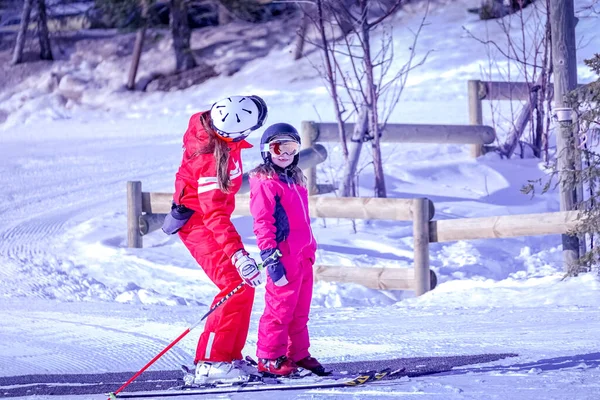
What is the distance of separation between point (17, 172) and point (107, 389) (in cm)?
1010

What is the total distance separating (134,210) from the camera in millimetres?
9672

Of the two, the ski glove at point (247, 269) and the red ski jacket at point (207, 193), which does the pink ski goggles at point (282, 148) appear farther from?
the ski glove at point (247, 269)

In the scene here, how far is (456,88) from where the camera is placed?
19.7 m

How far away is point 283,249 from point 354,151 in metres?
5.72

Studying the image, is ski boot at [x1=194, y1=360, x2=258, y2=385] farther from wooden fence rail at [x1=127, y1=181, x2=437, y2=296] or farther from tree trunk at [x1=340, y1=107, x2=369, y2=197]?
tree trunk at [x1=340, y1=107, x2=369, y2=197]

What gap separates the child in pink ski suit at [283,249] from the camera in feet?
16.1

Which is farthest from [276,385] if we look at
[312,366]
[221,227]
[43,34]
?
[43,34]

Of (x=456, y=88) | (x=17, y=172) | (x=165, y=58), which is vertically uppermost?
(x=165, y=58)

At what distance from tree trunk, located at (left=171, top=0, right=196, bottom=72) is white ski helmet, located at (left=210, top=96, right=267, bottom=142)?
2083 cm

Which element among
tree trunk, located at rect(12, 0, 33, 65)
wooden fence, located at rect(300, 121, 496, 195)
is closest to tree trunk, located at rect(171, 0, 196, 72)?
tree trunk, located at rect(12, 0, 33, 65)

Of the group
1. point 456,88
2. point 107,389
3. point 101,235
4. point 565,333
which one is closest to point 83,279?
point 101,235

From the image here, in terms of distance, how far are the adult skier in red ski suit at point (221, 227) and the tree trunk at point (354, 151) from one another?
5462 mm

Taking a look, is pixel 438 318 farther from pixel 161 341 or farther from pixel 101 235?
pixel 101 235

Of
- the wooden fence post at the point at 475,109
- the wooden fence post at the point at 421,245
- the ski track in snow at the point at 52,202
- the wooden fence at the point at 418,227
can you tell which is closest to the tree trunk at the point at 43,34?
the ski track in snow at the point at 52,202
